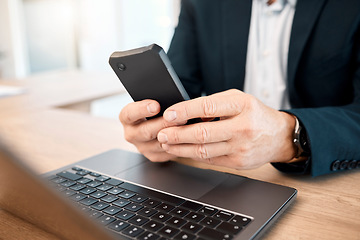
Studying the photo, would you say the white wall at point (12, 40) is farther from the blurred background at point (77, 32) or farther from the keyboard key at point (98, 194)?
the keyboard key at point (98, 194)

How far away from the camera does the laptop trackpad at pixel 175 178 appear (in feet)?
1.56

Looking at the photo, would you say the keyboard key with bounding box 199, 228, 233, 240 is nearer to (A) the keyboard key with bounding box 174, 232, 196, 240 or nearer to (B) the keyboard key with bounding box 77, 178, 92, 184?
(A) the keyboard key with bounding box 174, 232, 196, 240

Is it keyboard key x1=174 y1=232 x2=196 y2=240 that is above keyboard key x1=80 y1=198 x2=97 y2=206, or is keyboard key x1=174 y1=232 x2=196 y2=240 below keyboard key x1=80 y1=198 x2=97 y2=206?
above

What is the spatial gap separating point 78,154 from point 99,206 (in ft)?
0.97

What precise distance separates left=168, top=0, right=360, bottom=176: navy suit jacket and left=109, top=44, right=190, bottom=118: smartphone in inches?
8.4

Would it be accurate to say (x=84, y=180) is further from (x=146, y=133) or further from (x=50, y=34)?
(x=50, y=34)

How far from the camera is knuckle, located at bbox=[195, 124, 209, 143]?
0.47 metres

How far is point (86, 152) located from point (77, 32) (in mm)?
4405

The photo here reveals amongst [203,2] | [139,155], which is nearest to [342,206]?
[139,155]

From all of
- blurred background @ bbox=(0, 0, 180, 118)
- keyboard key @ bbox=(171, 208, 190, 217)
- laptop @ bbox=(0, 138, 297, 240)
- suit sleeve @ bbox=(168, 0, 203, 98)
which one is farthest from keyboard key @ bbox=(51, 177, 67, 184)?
blurred background @ bbox=(0, 0, 180, 118)

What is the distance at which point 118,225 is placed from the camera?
382 millimetres

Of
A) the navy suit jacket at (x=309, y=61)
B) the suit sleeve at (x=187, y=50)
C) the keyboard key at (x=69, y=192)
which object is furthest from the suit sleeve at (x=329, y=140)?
the suit sleeve at (x=187, y=50)

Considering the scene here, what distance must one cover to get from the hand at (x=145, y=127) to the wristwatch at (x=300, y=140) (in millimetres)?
210

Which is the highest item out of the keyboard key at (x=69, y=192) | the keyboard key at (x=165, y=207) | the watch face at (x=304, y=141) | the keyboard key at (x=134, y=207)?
the watch face at (x=304, y=141)
